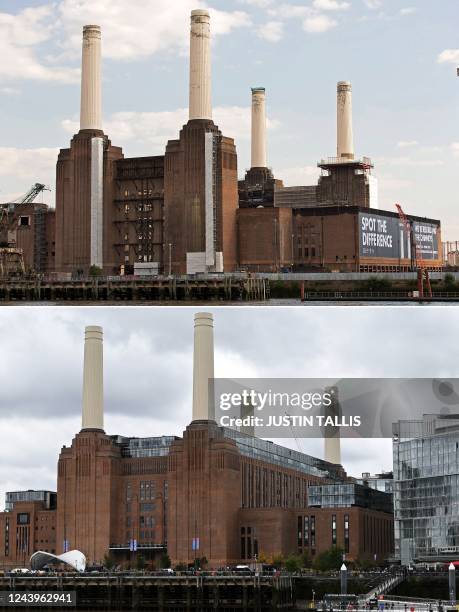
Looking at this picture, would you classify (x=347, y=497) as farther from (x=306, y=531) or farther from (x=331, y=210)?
(x=331, y=210)

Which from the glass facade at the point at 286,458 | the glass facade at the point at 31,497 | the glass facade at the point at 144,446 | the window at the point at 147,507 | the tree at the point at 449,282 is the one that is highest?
the tree at the point at 449,282

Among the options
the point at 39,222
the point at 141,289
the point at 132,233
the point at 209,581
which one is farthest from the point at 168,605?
the point at 39,222

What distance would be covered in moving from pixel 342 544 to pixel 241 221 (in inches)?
1960

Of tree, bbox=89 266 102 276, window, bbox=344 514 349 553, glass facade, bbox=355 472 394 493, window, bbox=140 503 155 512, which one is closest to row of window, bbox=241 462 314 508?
window, bbox=344 514 349 553

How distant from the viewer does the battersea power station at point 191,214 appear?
12081 centimetres

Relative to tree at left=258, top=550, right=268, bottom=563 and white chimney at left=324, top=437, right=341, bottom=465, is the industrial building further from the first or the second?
tree at left=258, top=550, right=268, bottom=563

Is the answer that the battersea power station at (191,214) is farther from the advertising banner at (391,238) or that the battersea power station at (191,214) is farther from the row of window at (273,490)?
the row of window at (273,490)

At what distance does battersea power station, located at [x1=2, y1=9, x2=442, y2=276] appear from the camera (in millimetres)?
120812

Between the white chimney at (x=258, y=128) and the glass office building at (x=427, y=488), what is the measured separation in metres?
70.6

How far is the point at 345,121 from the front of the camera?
13750 cm

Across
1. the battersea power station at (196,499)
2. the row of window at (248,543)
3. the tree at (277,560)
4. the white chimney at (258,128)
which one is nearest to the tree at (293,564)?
the tree at (277,560)

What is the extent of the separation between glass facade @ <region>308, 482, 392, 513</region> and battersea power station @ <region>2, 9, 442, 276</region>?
39947 mm

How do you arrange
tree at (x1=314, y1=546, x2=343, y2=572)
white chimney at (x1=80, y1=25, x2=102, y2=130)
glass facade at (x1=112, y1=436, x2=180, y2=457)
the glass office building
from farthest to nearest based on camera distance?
1. white chimney at (x1=80, y1=25, x2=102, y2=130)
2. glass facade at (x1=112, y1=436, x2=180, y2=457)
3. tree at (x1=314, y1=546, x2=343, y2=572)
4. the glass office building

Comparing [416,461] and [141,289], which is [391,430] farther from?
[141,289]
